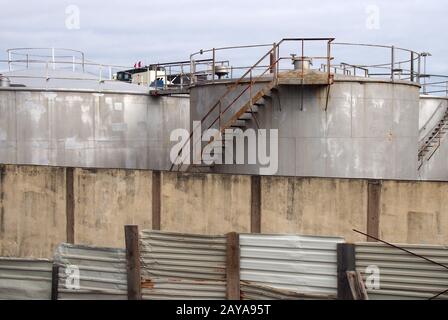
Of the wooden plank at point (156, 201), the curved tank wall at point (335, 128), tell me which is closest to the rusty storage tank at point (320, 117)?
the curved tank wall at point (335, 128)

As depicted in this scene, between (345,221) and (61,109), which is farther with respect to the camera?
(61,109)

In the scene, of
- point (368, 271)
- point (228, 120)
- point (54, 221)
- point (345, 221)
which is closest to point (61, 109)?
point (228, 120)

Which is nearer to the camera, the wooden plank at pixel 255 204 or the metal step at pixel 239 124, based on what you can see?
the wooden plank at pixel 255 204

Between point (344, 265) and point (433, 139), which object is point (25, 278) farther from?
point (433, 139)

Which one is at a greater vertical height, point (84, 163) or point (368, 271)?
point (84, 163)

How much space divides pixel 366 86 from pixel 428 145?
9.59 metres

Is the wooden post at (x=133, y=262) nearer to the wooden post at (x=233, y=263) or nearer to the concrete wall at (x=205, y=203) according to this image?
the wooden post at (x=233, y=263)

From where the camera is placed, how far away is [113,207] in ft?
37.5

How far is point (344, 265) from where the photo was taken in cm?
872

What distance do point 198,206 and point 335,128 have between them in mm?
5450

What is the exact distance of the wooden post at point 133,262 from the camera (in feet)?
31.4

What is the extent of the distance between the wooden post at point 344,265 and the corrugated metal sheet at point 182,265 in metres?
1.73
